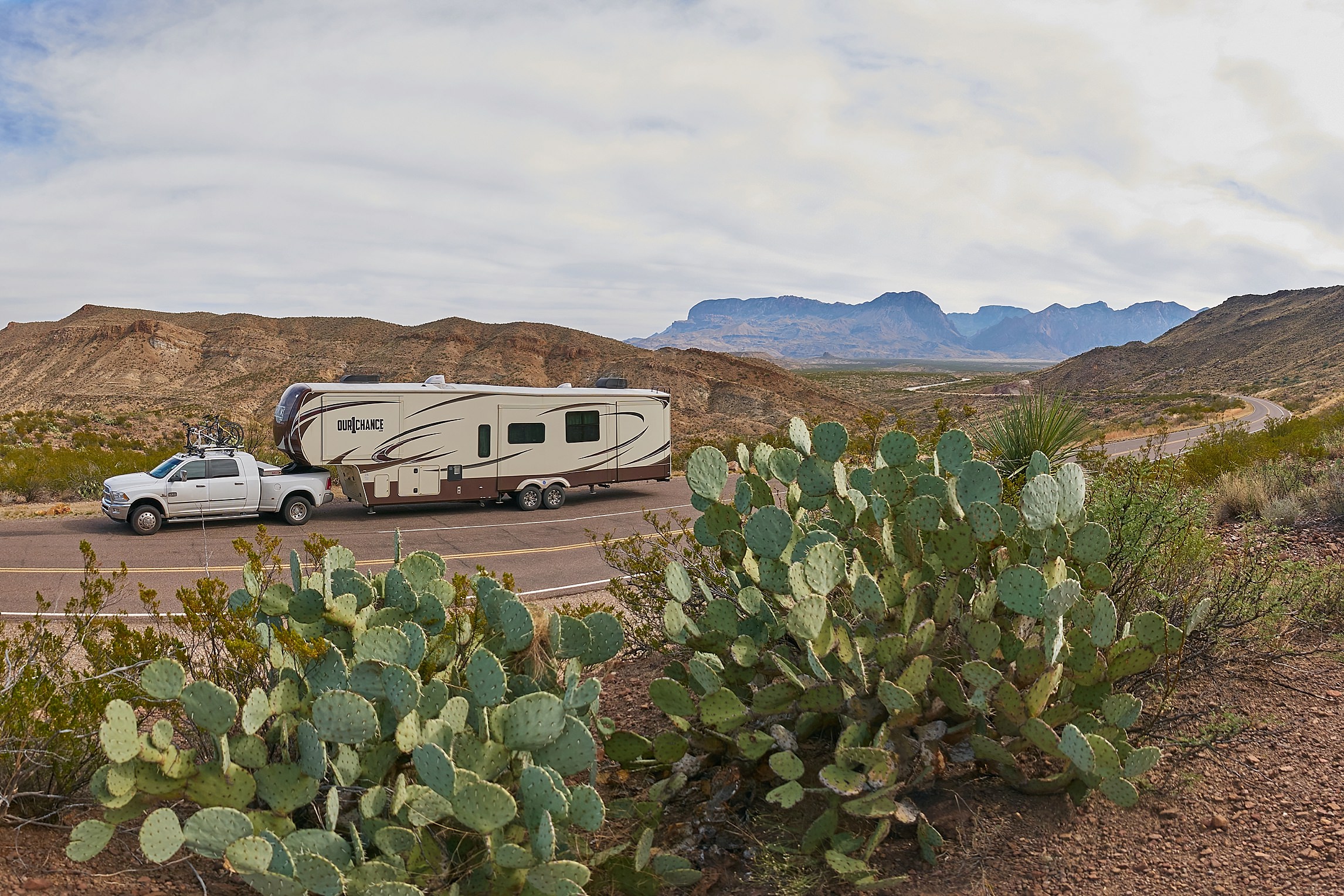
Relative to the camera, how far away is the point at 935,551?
4.55m

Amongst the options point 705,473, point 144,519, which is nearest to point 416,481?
point 144,519

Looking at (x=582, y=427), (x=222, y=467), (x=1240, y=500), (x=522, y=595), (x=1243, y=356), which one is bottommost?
(x=522, y=595)

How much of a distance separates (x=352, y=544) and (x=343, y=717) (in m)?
10.9

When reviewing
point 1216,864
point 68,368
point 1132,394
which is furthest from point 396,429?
point 1132,394

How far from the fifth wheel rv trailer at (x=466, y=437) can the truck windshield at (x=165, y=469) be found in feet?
5.84

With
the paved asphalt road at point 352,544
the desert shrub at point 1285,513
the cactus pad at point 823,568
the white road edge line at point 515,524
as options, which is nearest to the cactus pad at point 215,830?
the cactus pad at point 823,568

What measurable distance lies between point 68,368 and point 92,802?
76.8 metres

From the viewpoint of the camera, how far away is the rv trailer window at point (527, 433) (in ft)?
56.7

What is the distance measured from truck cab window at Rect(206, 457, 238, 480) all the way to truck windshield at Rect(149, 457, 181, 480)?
543 mm

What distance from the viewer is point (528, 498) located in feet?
57.7

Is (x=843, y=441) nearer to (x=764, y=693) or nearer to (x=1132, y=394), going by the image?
(x=764, y=693)

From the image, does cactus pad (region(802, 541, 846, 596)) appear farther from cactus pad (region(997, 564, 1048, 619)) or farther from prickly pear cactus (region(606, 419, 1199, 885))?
cactus pad (region(997, 564, 1048, 619))

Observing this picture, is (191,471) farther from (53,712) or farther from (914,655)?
(914,655)

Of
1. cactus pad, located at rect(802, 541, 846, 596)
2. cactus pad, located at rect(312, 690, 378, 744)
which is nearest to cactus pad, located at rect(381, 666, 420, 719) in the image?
cactus pad, located at rect(312, 690, 378, 744)
